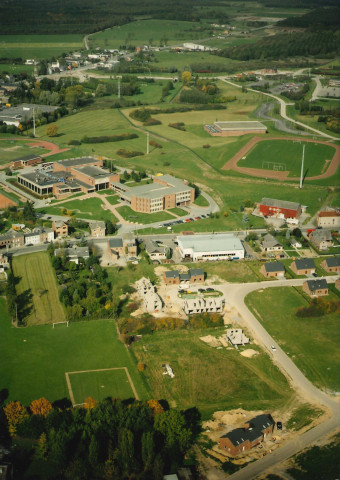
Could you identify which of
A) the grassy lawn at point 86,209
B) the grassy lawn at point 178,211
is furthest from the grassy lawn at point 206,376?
the grassy lawn at point 178,211

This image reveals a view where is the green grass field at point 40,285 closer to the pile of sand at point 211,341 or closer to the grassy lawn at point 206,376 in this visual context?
the grassy lawn at point 206,376

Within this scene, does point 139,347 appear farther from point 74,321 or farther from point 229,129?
point 229,129

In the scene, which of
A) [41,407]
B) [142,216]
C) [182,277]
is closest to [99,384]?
[41,407]

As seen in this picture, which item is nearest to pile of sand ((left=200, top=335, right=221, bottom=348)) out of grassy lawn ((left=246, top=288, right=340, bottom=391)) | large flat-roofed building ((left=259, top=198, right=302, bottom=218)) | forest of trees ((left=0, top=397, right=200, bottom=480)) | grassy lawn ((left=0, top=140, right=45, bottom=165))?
grassy lawn ((left=246, top=288, right=340, bottom=391))

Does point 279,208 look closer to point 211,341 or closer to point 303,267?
point 303,267

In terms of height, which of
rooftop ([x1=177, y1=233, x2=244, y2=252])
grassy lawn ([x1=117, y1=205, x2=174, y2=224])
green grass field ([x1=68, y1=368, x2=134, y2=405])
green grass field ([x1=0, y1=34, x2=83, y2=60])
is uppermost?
green grass field ([x1=0, y1=34, x2=83, y2=60])

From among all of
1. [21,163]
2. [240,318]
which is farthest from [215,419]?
[21,163]

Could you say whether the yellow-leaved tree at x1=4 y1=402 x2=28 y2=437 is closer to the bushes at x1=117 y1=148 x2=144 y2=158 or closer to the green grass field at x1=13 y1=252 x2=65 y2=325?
the green grass field at x1=13 y1=252 x2=65 y2=325
